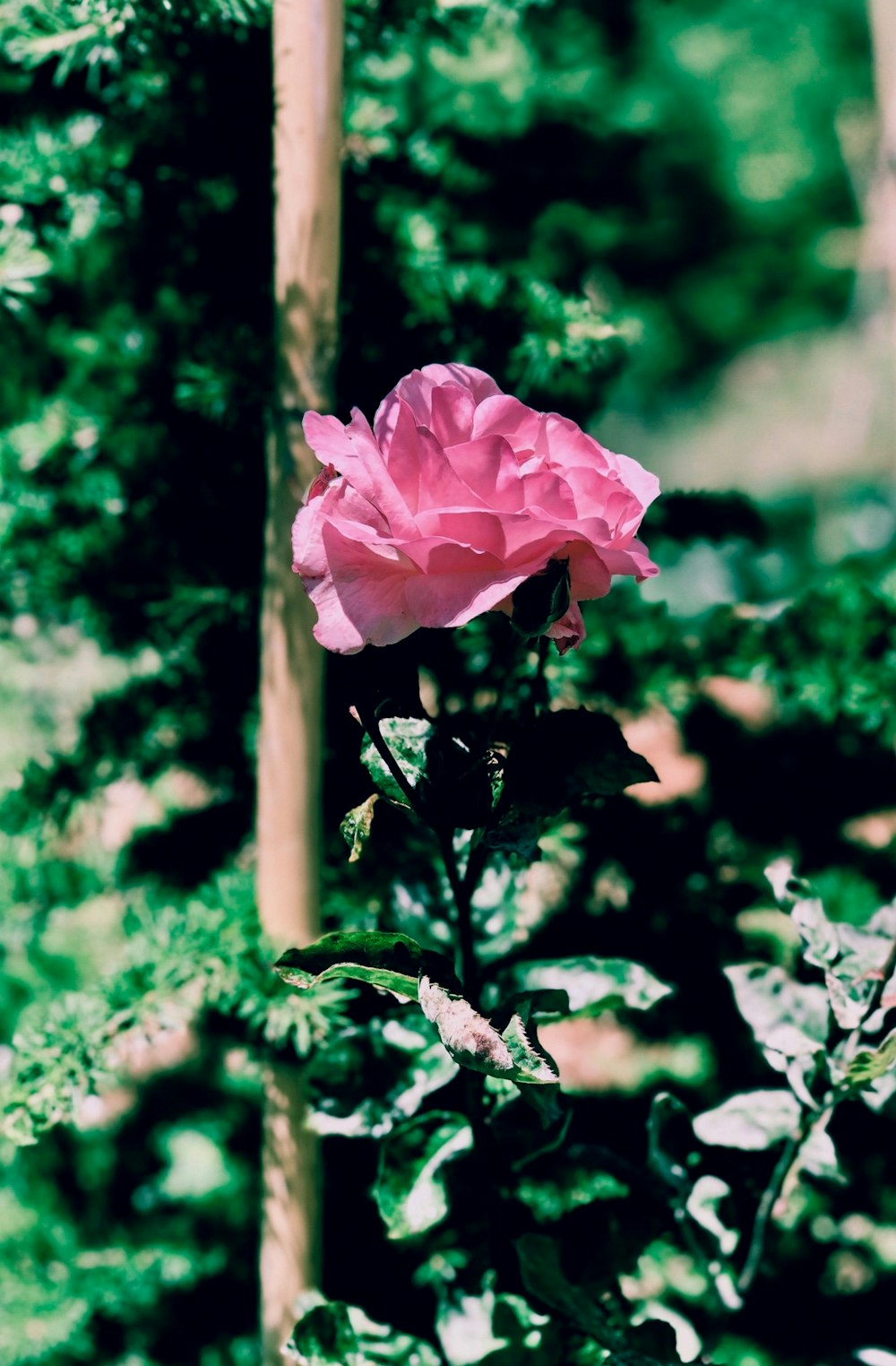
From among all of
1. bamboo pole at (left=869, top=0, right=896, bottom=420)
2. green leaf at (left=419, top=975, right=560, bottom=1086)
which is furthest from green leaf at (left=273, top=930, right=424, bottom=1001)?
bamboo pole at (left=869, top=0, right=896, bottom=420)

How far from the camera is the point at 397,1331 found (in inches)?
32.3

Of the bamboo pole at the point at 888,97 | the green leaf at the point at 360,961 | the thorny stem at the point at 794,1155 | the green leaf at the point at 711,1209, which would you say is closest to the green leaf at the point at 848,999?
the thorny stem at the point at 794,1155

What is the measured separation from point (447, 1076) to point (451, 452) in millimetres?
392

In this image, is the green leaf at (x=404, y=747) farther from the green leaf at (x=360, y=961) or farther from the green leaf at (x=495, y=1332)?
the green leaf at (x=495, y=1332)

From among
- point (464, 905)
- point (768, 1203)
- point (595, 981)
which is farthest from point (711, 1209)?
point (464, 905)

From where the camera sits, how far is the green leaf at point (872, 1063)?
1.93 ft

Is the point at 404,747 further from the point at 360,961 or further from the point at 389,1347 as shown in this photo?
the point at 389,1347

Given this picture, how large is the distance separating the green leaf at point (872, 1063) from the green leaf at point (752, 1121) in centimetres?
9

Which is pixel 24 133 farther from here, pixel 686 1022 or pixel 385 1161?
pixel 686 1022

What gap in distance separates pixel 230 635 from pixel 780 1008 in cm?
49

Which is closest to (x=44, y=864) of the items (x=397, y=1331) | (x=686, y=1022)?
(x=397, y=1331)

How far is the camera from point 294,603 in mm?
686

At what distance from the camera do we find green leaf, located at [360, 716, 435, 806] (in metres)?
0.53

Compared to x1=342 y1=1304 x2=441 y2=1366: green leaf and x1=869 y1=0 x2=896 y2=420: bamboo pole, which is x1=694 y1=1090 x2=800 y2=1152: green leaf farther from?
x1=869 y1=0 x2=896 y2=420: bamboo pole
